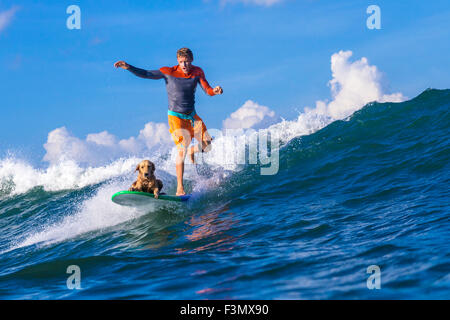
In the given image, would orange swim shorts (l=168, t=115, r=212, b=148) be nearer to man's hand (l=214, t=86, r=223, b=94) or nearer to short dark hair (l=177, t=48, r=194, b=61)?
man's hand (l=214, t=86, r=223, b=94)

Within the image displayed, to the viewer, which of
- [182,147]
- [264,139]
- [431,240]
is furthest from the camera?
[264,139]

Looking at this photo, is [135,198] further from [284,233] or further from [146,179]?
[284,233]

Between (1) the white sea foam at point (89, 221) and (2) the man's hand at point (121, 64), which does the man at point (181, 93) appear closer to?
(2) the man's hand at point (121, 64)

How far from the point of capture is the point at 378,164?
10789mm

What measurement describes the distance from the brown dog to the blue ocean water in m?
0.68

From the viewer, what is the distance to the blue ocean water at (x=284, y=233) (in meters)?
4.60

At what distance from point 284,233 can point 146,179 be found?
309 cm

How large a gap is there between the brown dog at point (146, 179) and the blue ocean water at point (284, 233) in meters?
0.68

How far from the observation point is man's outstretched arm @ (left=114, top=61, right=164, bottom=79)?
28.0 feet

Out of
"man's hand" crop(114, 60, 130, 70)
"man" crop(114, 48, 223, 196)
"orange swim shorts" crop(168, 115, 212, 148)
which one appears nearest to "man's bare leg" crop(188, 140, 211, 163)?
"orange swim shorts" crop(168, 115, 212, 148)
